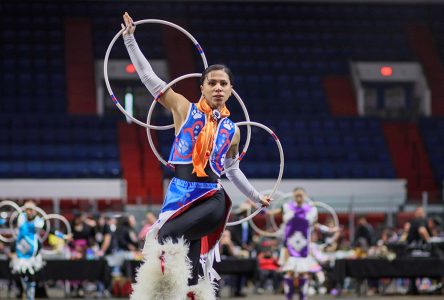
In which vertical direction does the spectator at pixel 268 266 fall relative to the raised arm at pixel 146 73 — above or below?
below

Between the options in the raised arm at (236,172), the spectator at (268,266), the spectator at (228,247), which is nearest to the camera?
the raised arm at (236,172)

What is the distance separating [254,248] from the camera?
929 inches

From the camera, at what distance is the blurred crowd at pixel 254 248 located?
71.7ft

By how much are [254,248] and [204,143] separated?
52.6 feet

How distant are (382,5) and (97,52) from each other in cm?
1101

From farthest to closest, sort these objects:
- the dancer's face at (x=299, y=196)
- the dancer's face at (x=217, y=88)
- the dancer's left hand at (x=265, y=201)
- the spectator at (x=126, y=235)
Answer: the spectator at (x=126, y=235) < the dancer's face at (x=299, y=196) < the dancer's left hand at (x=265, y=201) < the dancer's face at (x=217, y=88)

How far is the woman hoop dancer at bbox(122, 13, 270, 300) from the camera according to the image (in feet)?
23.7

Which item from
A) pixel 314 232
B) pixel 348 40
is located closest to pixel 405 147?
pixel 348 40

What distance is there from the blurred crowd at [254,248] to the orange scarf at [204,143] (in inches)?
514

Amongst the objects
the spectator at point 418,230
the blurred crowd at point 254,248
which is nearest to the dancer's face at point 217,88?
the blurred crowd at point 254,248

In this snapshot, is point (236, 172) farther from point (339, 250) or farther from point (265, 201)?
point (339, 250)

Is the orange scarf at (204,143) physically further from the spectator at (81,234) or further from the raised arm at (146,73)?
the spectator at (81,234)

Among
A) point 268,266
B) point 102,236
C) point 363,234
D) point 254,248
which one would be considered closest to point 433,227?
point 363,234

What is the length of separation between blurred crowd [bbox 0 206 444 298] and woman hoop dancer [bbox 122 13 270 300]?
12969 mm
